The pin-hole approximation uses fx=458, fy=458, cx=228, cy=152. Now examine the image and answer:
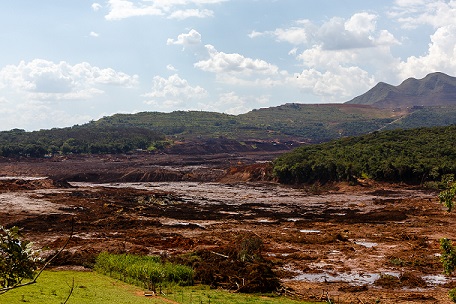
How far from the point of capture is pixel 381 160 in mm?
90188

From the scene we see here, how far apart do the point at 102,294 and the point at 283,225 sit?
31047 millimetres

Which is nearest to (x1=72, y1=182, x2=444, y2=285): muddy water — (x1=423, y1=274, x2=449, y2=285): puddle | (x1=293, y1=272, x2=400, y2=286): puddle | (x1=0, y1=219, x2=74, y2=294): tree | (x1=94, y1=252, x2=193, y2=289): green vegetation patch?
(x1=293, y1=272, x2=400, y2=286): puddle

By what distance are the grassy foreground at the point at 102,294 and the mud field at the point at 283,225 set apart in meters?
2.56

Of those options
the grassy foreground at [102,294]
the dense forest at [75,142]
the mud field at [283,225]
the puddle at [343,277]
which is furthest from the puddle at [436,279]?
the dense forest at [75,142]

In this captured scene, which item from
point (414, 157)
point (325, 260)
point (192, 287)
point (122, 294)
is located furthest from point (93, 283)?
point (414, 157)

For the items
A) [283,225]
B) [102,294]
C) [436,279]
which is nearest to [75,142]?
A: [283,225]

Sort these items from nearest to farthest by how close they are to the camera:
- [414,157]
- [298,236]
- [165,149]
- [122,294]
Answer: [122,294]
[298,236]
[414,157]
[165,149]

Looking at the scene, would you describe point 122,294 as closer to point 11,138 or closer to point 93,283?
point 93,283

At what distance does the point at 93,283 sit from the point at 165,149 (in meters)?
142

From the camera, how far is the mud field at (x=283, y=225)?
30938 mm

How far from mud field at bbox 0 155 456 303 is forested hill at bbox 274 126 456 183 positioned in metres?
3.26

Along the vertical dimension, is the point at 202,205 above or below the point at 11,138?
below

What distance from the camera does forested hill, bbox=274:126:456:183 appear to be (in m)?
85.1

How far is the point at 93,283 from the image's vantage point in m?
26.9
